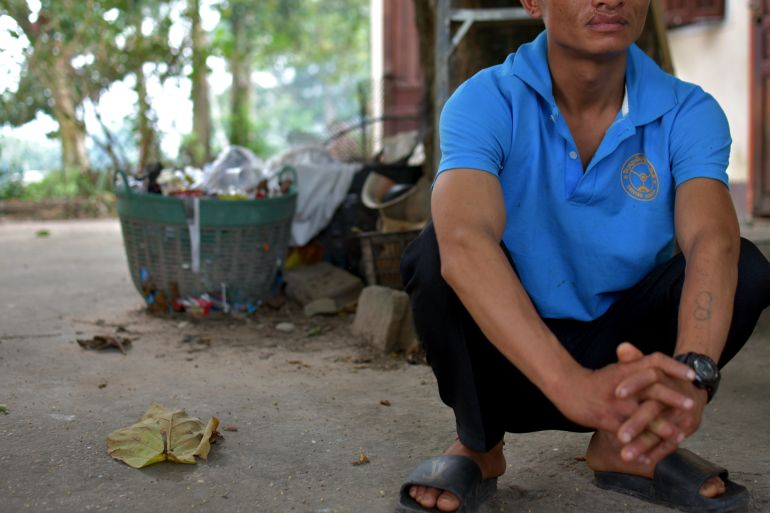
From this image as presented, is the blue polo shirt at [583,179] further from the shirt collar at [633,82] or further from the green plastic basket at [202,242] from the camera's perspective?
the green plastic basket at [202,242]

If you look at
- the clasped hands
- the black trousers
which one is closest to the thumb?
the clasped hands

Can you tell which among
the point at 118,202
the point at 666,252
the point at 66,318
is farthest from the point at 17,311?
the point at 666,252

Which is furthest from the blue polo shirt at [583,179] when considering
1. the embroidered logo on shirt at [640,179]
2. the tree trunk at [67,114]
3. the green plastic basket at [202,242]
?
the tree trunk at [67,114]

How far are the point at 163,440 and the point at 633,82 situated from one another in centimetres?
149

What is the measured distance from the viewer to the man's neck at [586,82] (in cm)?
200

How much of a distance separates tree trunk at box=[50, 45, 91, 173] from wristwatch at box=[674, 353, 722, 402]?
8401mm

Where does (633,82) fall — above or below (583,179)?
above

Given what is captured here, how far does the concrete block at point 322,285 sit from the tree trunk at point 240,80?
8559mm

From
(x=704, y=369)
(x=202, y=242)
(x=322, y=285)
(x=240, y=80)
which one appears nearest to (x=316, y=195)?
(x=322, y=285)

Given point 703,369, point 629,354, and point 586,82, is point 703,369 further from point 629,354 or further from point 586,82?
point 586,82

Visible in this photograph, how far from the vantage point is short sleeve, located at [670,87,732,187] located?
6.33ft

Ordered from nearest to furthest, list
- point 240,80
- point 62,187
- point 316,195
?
1. point 316,195
2. point 62,187
3. point 240,80

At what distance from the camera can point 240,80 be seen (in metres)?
17.4

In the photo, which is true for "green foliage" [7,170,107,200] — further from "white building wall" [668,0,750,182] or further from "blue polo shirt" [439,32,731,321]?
"blue polo shirt" [439,32,731,321]
